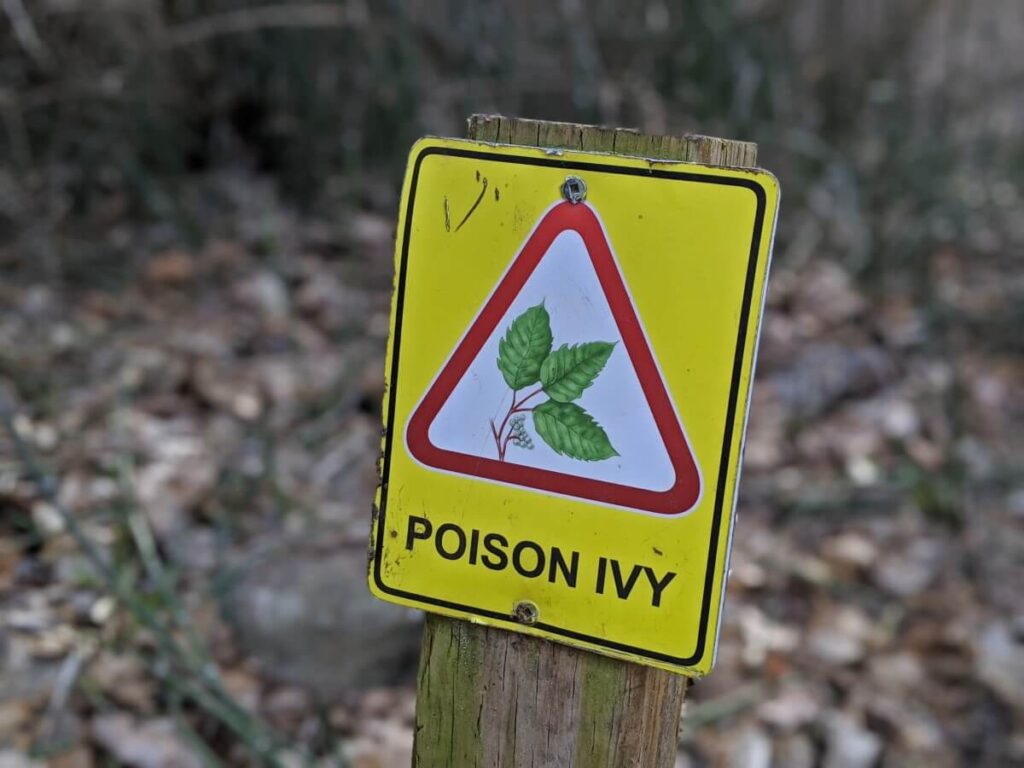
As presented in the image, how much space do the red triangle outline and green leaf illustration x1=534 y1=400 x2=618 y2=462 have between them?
0.03m

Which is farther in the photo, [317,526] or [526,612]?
[317,526]

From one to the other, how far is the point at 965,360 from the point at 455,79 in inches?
98.1

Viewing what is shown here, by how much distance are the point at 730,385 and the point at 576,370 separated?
0.15 m

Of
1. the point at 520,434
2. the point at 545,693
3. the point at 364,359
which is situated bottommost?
the point at 545,693

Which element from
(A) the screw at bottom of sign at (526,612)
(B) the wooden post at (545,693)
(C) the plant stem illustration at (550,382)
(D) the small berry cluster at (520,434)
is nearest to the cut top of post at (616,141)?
(B) the wooden post at (545,693)

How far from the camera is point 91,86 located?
11.8 ft

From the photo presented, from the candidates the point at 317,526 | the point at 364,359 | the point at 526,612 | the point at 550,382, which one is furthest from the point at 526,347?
the point at 364,359

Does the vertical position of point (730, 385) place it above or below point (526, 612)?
above

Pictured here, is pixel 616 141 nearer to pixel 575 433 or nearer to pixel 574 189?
pixel 574 189

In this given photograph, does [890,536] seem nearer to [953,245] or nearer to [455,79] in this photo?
[953,245]

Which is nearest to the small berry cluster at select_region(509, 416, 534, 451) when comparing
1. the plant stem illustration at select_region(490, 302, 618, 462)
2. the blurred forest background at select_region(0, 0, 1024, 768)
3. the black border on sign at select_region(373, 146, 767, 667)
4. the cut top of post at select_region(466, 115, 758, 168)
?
the plant stem illustration at select_region(490, 302, 618, 462)

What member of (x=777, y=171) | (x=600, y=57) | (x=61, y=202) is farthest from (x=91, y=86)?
(x=777, y=171)

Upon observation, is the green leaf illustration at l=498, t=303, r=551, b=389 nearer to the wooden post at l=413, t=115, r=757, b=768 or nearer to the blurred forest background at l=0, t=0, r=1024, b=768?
the wooden post at l=413, t=115, r=757, b=768

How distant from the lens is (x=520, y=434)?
1.01 m
